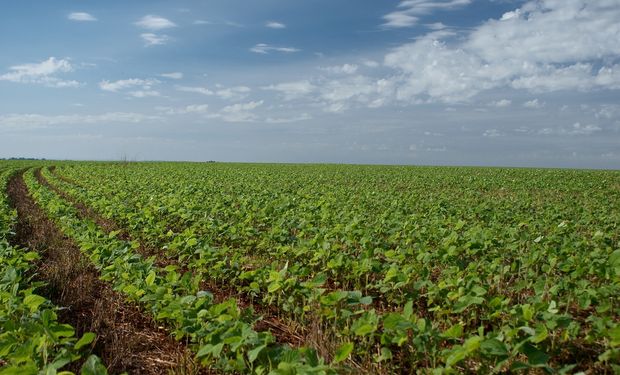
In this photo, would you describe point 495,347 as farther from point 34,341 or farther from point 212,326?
point 34,341

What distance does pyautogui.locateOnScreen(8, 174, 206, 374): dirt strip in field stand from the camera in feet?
13.0

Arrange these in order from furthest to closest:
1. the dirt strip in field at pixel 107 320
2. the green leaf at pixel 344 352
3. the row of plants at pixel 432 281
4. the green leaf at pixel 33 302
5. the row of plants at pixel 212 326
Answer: the dirt strip in field at pixel 107 320, the green leaf at pixel 33 302, the row of plants at pixel 432 281, the row of plants at pixel 212 326, the green leaf at pixel 344 352

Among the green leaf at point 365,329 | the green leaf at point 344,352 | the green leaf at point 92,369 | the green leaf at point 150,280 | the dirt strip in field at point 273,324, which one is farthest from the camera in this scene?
the green leaf at point 150,280

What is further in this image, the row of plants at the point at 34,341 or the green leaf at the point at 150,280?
the green leaf at the point at 150,280

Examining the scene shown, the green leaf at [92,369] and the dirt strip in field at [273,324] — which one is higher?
the green leaf at [92,369]

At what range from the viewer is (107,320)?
477cm

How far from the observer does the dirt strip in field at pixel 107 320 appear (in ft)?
13.0

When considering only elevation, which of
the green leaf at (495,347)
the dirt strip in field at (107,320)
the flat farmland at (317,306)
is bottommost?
the dirt strip in field at (107,320)

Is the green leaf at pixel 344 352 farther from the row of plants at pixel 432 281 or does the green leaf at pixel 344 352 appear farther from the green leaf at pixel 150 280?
the green leaf at pixel 150 280

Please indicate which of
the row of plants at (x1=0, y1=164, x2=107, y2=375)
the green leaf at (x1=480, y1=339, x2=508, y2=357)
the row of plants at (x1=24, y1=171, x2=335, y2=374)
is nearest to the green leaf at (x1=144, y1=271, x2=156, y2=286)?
the row of plants at (x1=24, y1=171, x2=335, y2=374)

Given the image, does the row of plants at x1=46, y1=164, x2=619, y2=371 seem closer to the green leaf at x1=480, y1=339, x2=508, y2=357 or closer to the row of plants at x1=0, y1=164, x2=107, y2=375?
the green leaf at x1=480, y1=339, x2=508, y2=357

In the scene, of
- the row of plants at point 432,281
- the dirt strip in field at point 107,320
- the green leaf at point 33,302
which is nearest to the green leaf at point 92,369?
the dirt strip in field at point 107,320

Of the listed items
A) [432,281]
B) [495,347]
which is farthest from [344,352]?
[432,281]

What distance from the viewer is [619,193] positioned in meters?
19.2
